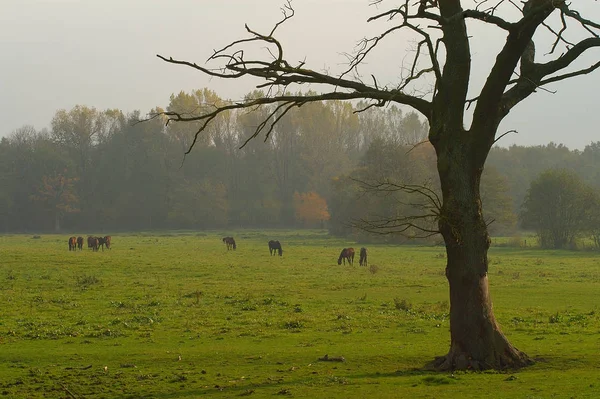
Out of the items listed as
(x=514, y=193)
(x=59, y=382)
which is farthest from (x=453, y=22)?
(x=514, y=193)

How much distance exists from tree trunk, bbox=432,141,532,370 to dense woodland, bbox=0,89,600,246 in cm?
8302

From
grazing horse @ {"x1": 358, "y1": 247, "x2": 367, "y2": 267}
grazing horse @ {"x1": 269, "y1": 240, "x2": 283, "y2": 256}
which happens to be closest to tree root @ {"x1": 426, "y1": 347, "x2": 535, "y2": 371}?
grazing horse @ {"x1": 358, "y1": 247, "x2": 367, "y2": 267}

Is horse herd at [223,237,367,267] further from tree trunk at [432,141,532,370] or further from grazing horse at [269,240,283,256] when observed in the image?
tree trunk at [432,141,532,370]

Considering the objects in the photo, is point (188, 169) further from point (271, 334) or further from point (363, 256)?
point (271, 334)

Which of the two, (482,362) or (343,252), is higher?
(343,252)

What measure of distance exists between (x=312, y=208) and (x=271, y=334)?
82631 millimetres

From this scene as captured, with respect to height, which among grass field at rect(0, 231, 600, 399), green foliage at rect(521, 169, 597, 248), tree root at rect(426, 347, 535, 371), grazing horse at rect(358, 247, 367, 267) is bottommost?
grass field at rect(0, 231, 600, 399)

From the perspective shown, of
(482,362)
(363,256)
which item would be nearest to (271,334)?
(482,362)

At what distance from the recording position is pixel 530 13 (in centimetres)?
1028

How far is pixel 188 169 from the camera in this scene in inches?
3996

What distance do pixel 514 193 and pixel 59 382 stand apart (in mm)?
90972

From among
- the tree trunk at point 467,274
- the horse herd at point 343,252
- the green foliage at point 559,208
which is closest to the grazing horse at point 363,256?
the horse herd at point 343,252

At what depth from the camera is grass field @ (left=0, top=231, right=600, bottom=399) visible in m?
9.85

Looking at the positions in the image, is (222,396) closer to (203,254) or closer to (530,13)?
(530,13)
